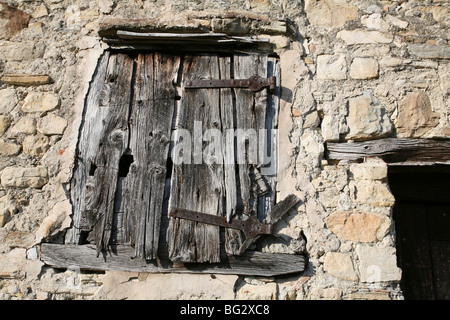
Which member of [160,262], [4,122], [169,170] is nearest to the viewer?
[160,262]

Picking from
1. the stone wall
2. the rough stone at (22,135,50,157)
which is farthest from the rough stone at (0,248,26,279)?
the rough stone at (22,135,50,157)

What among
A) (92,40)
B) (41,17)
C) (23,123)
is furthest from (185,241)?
(41,17)

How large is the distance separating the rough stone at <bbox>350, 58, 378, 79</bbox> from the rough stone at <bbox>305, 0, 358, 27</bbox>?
1.05ft

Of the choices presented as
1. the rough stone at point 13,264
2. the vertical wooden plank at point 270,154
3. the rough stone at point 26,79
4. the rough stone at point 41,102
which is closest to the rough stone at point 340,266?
the vertical wooden plank at point 270,154

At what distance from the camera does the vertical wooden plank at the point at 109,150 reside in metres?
2.55

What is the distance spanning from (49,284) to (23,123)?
1117 mm

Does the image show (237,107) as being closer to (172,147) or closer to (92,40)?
(172,147)

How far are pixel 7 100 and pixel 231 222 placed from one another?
1.81 metres

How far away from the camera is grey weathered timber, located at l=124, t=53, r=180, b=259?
2.51 metres

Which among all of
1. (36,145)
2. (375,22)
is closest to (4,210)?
(36,145)

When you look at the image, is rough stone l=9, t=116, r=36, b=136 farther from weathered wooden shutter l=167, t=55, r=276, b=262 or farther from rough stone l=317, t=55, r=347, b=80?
rough stone l=317, t=55, r=347, b=80

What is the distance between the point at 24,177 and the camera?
106 inches

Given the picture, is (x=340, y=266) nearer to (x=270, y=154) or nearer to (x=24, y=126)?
(x=270, y=154)

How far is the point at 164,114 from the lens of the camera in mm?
2740
